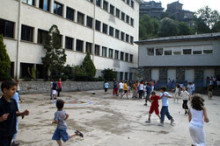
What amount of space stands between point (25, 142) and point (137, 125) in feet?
15.1

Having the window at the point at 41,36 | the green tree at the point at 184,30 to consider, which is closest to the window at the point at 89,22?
the window at the point at 41,36

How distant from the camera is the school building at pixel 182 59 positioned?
31406 millimetres

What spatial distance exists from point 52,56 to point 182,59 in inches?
840

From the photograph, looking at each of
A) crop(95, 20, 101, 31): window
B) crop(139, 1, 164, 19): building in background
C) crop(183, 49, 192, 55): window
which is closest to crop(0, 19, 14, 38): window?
crop(95, 20, 101, 31): window

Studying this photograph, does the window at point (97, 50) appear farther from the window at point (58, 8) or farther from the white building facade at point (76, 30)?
the window at point (58, 8)

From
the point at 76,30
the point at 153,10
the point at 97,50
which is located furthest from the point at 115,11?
the point at 153,10

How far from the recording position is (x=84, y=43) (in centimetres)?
3028

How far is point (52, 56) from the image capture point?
2297 cm

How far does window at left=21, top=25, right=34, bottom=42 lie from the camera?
21.7 metres

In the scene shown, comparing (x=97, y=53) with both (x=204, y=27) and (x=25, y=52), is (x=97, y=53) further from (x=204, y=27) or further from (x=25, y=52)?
(x=204, y=27)

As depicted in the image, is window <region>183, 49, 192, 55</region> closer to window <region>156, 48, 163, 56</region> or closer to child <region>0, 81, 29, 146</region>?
window <region>156, 48, 163, 56</region>

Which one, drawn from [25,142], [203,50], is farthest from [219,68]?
[25,142]

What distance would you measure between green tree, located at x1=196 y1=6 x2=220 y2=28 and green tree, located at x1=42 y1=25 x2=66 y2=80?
198 feet

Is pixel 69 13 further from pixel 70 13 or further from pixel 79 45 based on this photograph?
pixel 79 45
